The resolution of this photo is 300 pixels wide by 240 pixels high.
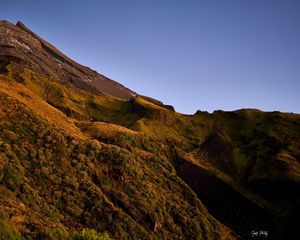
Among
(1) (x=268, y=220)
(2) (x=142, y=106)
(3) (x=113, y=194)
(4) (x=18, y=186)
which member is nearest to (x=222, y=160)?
(1) (x=268, y=220)

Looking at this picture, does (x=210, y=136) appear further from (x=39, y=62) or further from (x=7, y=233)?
(x=7, y=233)

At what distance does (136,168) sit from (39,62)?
245 ft

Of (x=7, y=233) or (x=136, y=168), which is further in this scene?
(x=136, y=168)

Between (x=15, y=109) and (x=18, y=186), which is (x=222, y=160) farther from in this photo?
(x=18, y=186)

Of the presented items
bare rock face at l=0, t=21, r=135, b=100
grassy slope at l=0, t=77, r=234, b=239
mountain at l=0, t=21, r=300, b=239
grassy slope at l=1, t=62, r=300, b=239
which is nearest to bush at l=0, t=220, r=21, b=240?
mountain at l=0, t=21, r=300, b=239

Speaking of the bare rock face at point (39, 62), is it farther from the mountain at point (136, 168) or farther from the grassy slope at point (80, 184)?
the grassy slope at point (80, 184)

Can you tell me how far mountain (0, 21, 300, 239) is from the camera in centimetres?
2822

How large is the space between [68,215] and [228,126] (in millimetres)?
60548

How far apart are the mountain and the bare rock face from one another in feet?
3.41

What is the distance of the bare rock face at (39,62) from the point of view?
8989 centimetres

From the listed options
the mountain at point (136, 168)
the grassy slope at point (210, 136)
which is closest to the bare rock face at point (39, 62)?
the mountain at point (136, 168)

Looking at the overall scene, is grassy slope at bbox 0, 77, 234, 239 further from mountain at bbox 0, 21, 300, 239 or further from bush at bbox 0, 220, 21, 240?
bush at bbox 0, 220, 21, 240

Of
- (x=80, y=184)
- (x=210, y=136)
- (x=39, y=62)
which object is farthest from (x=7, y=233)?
(x=39, y=62)

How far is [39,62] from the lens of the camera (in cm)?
10231
